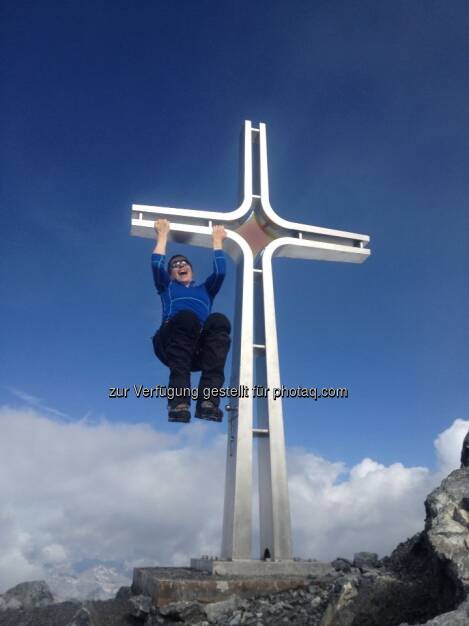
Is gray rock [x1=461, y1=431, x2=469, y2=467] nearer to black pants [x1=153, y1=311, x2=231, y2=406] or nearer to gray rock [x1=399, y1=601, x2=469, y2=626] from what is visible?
gray rock [x1=399, y1=601, x2=469, y2=626]

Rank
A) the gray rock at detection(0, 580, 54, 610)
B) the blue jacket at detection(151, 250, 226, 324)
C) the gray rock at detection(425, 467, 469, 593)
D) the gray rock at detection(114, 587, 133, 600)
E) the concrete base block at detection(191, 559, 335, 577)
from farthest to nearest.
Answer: the gray rock at detection(0, 580, 54, 610), the blue jacket at detection(151, 250, 226, 324), the gray rock at detection(114, 587, 133, 600), the concrete base block at detection(191, 559, 335, 577), the gray rock at detection(425, 467, 469, 593)

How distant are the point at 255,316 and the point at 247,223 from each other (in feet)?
6.08

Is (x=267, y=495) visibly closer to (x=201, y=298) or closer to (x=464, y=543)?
(x=201, y=298)

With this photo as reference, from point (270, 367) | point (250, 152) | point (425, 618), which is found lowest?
point (425, 618)

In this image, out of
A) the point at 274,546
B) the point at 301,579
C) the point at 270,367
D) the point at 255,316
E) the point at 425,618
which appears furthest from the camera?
the point at 255,316

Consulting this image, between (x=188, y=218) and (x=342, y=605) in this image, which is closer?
(x=342, y=605)

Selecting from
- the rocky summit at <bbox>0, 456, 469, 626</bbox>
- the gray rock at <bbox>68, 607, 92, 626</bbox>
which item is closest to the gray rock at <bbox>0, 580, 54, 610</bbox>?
the rocky summit at <bbox>0, 456, 469, 626</bbox>

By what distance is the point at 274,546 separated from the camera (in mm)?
8742

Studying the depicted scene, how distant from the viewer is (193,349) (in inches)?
330

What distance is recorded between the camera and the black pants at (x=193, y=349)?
8.16 metres

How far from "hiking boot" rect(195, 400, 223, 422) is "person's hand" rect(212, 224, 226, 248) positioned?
9.59 ft

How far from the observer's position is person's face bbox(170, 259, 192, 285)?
9227mm

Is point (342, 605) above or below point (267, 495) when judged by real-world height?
below

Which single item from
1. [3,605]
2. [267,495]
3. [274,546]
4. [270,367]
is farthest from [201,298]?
[3,605]
